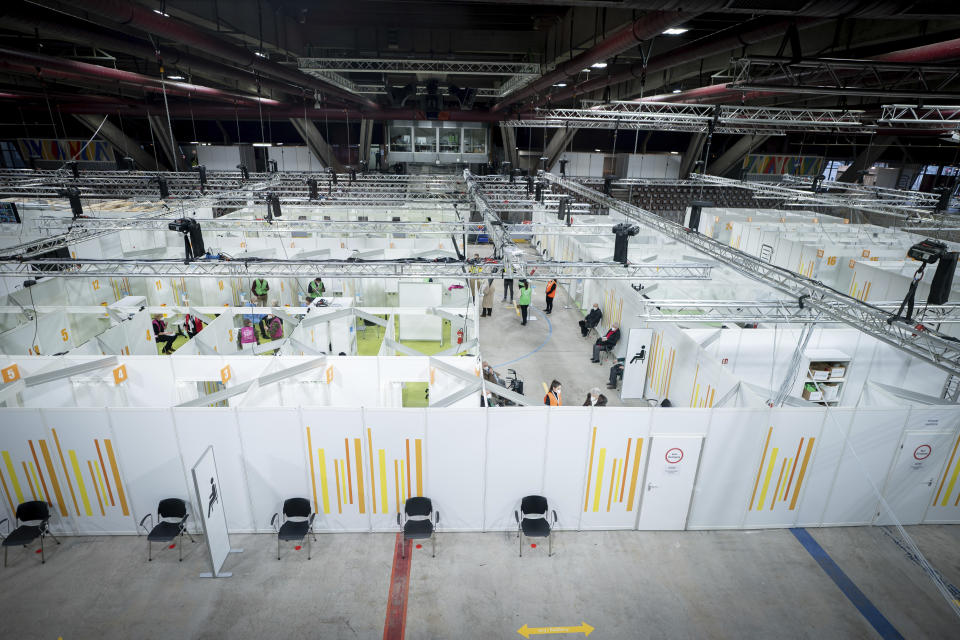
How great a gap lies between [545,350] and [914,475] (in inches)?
257

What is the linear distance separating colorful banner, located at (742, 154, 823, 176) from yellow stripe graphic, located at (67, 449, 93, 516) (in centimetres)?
3055

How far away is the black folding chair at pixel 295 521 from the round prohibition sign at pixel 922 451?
7.10 m

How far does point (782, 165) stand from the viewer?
2683 centimetres

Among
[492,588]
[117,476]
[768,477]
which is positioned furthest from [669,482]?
[117,476]

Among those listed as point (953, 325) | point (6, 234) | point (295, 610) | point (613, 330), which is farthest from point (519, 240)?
point (295, 610)

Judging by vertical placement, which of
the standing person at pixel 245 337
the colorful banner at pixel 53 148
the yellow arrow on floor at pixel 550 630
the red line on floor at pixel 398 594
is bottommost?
the yellow arrow on floor at pixel 550 630

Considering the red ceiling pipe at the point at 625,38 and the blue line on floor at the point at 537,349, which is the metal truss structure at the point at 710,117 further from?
the blue line on floor at the point at 537,349

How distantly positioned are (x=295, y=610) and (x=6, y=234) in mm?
13158

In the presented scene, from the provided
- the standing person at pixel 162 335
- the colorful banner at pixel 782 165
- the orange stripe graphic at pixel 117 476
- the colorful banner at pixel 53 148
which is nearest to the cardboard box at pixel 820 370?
the orange stripe graphic at pixel 117 476

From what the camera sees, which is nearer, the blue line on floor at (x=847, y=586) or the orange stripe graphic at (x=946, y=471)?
the blue line on floor at (x=847, y=586)

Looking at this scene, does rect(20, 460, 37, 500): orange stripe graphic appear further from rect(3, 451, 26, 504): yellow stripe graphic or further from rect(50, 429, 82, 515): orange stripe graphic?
rect(50, 429, 82, 515): orange stripe graphic

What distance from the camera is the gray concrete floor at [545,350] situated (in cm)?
923

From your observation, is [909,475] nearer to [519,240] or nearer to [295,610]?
[295,610]

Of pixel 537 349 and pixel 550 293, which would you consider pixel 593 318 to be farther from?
pixel 550 293
